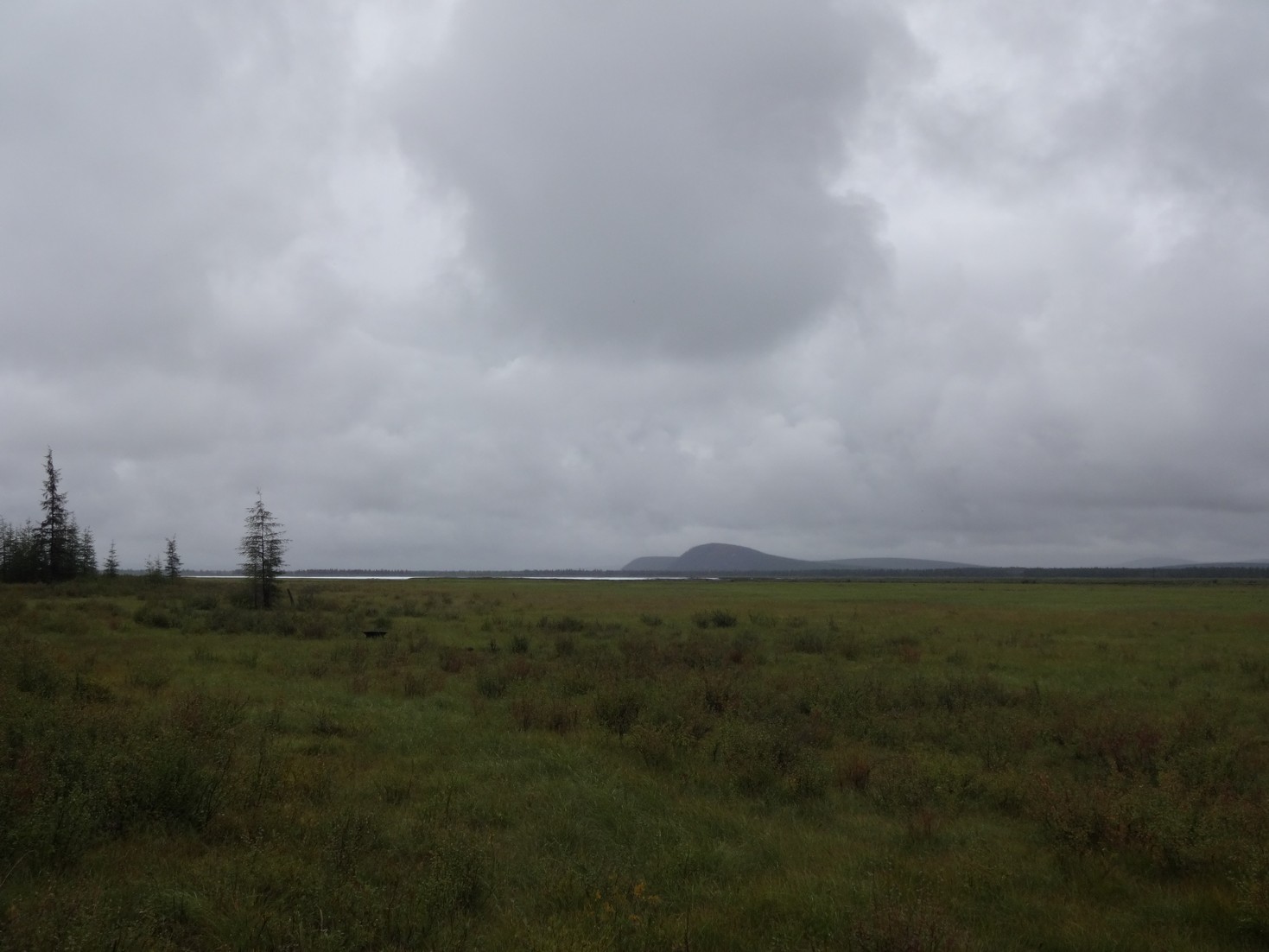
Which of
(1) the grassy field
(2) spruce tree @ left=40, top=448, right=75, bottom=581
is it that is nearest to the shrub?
(1) the grassy field

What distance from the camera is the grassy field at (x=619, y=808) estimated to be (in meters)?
6.14

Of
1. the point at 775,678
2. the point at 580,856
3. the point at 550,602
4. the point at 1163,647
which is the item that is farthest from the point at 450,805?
the point at 550,602

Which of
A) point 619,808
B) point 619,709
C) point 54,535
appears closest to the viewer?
point 619,808

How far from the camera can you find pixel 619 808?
9.27 meters

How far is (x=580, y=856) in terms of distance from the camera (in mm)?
7824

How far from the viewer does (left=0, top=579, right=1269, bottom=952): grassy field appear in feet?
20.1

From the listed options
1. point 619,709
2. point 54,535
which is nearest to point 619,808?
point 619,709

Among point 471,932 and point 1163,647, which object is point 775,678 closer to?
point 471,932

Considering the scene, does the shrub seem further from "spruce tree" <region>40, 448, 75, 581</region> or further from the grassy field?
"spruce tree" <region>40, 448, 75, 581</region>

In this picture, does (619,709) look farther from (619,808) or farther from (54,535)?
(54,535)

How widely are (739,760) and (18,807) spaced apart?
875 centimetres

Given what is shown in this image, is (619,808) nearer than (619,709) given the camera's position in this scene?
Yes

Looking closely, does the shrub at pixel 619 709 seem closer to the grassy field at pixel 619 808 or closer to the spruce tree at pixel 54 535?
the grassy field at pixel 619 808

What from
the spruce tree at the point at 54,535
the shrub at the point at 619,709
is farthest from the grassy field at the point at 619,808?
the spruce tree at the point at 54,535
